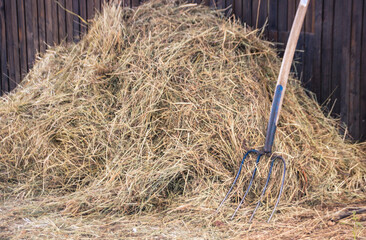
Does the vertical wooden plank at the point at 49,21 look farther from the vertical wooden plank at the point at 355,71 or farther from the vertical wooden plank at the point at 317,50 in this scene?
the vertical wooden plank at the point at 355,71

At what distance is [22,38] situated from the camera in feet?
17.0

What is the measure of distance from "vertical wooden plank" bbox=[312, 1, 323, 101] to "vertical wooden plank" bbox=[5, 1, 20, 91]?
11.1 ft

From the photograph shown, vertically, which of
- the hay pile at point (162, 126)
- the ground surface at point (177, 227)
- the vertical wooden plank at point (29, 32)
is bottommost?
the ground surface at point (177, 227)

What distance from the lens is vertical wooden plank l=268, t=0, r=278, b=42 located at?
164 inches

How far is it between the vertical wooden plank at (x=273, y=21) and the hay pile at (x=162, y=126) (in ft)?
1.28

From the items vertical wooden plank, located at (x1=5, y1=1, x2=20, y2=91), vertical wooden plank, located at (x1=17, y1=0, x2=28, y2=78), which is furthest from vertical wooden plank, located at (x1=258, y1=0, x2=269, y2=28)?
vertical wooden plank, located at (x1=5, y1=1, x2=20, y2=91)

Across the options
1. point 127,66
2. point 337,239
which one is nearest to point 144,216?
point 337,239

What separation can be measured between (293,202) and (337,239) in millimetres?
584

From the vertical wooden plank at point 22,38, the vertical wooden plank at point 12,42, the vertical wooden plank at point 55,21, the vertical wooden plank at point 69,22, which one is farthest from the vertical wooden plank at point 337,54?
the vertical wooden plank at point 12,42

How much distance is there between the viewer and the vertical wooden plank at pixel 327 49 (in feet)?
13.0

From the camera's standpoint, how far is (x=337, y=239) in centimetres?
240

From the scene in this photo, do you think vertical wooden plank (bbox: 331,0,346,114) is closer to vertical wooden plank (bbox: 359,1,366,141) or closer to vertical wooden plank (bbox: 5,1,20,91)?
vertical wooden plank (bbox: 359,1,366,141)

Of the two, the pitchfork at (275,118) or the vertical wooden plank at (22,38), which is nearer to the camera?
the pitchfork at (275,118)

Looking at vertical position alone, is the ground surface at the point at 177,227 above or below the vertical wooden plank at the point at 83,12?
below
